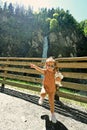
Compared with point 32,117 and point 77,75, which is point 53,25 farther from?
point 32,117

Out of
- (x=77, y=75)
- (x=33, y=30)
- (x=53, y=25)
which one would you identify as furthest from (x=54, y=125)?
(x=53, y=25)

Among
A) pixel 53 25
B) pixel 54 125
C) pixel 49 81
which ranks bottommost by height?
pixel 54 125

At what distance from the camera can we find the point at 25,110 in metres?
7.63

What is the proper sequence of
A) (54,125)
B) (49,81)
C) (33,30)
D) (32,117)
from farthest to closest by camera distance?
(33,30)
(32,117)
(49,81)
(54,125)

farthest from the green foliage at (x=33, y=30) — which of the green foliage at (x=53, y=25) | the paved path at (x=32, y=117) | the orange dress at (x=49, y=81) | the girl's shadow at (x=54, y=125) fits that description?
the girl's shadow at (x=54, y=125)

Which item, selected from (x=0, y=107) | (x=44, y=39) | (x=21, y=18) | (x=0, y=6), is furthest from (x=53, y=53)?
(x=0, y=107)

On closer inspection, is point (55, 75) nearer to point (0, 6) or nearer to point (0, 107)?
point (0, 107)

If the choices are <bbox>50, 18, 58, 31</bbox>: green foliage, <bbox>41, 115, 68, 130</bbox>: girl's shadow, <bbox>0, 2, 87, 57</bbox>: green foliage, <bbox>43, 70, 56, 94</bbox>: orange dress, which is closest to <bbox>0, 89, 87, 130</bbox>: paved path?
<bbox>41, 115, 68, 130</bbox>: girl's shadow

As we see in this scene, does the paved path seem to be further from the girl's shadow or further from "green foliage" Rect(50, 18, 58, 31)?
"green foliage" Rect(50, 18, 58, 31)

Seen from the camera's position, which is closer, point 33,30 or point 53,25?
point 33,30

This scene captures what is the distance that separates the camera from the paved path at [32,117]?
6305mm

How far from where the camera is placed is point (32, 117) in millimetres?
6984

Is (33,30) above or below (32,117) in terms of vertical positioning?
above

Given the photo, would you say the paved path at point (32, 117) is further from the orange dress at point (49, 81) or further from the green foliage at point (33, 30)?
the green foliage at point (33, 30)
